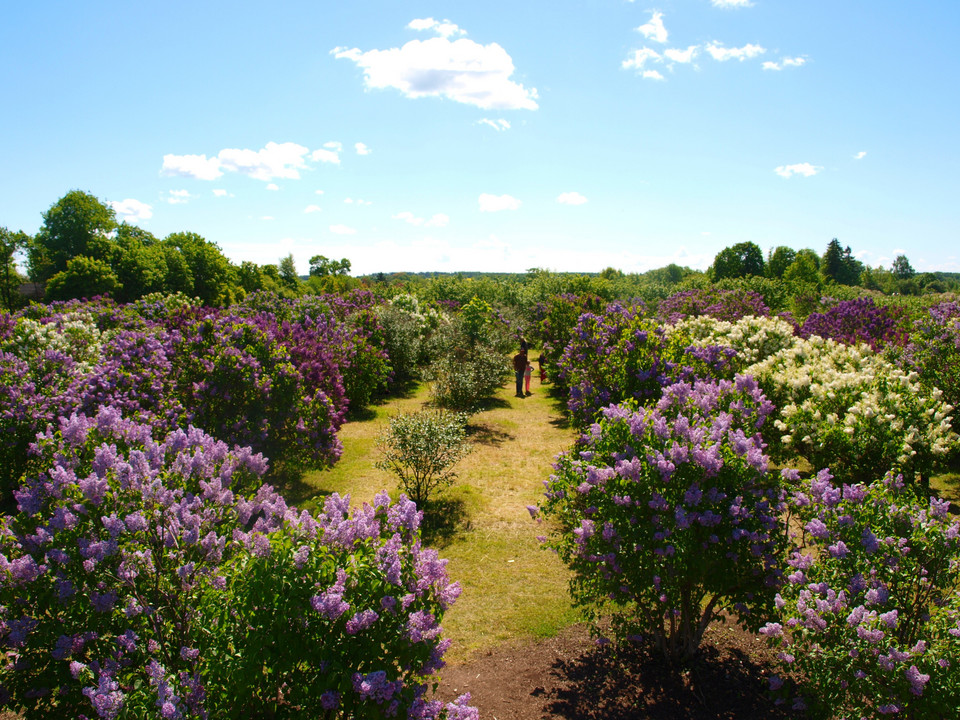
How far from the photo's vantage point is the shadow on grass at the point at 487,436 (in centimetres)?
1416

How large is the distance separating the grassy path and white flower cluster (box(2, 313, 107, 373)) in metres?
4.96

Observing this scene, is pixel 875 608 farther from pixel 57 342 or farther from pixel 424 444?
pixel 57 342

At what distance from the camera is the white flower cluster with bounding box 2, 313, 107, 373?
9.43 metres

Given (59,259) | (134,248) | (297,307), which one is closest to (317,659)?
(297,307)

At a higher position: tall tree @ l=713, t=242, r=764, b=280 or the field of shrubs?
tall tree @ l=713, t=242, r=764, b=280

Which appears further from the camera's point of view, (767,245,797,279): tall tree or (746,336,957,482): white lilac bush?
(767,245,797,279): tall tree

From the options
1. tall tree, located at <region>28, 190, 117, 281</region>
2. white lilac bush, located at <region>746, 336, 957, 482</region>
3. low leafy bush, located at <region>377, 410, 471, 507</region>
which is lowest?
low leafy bush, located at <region>377, 410, 471, 507</region>

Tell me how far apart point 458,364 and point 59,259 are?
46968 millimetres

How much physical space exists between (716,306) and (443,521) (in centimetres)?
1856

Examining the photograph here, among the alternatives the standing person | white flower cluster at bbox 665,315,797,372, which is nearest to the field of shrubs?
white flower cluster at bbox 665,315,797,372

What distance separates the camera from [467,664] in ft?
18.6

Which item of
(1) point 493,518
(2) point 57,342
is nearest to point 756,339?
(1) point 493,518

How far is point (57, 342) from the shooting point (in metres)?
10.0

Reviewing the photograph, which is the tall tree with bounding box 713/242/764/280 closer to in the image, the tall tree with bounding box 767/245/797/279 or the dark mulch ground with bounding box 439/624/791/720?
the tall tree with bounding box 767/245/797/279
